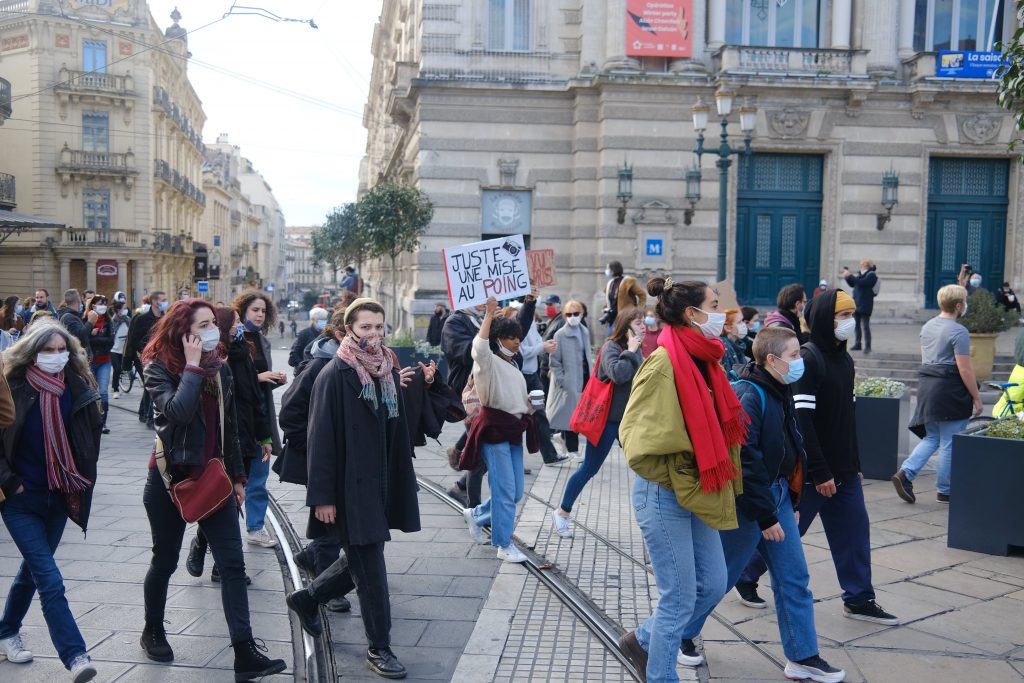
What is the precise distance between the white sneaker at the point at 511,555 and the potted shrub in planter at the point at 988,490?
326cm

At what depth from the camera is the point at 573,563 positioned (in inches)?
265

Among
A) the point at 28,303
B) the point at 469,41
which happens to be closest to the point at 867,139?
the point at 469,41

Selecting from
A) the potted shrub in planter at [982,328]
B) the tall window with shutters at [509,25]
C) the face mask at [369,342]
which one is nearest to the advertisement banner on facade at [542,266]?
the face mask at [369,342]

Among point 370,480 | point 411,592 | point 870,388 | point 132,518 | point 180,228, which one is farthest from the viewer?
point 180,228

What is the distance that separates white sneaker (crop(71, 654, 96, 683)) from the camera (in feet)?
14.9

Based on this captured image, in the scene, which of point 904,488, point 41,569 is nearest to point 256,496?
point 41,569

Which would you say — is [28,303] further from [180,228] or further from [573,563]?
[180,228]

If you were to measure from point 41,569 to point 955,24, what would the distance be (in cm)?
2452

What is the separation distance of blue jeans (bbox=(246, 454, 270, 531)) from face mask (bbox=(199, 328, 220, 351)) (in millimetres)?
2362

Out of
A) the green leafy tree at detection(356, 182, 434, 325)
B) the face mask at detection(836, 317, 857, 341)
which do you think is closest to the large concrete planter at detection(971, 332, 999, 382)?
the face mask at detection(836, 317, 857, 341)

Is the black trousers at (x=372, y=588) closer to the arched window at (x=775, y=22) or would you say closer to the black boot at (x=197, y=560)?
the black boot at (x=197, y=560)

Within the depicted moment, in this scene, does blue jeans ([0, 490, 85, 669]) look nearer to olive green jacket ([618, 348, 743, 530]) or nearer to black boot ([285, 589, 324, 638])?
black boot ([285, 589, 324, 638])

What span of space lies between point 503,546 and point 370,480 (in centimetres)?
218

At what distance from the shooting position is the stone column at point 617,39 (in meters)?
21.8
